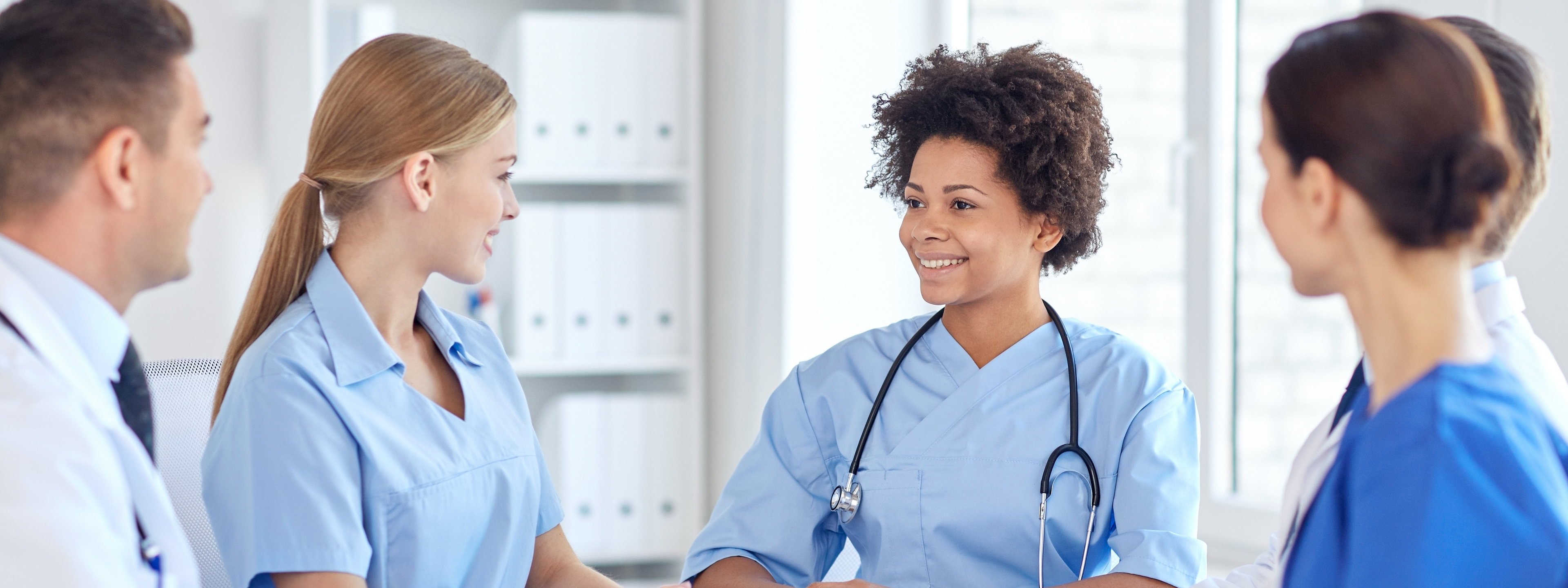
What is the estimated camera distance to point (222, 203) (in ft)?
8.95

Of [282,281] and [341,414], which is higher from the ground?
[282,281]

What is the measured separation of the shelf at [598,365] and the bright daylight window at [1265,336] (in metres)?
1.30

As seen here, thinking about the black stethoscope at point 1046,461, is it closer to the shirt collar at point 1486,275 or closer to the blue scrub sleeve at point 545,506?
the blue scrub sleeve at point 545,506

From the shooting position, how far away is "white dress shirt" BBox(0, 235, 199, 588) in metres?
0.70

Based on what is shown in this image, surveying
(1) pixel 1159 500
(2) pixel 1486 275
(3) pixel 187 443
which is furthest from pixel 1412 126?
(3) pixel 187 443

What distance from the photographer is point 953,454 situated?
1.36 meters

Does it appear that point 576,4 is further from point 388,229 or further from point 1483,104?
point 1483,104

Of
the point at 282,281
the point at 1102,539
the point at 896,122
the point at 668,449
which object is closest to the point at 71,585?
the point at 282,281

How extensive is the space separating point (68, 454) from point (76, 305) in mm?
147

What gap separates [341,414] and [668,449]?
5.60ft

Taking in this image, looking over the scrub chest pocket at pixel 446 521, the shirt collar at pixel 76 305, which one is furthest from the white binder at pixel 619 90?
the shirt collar at pixel 76 305

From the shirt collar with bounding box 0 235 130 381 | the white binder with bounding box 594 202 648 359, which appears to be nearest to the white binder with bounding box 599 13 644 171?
the white binder with bounding box 594 202 648 359

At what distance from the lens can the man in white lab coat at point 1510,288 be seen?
854 millimetres

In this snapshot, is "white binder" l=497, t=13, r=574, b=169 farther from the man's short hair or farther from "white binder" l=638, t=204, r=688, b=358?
the man's short hair
